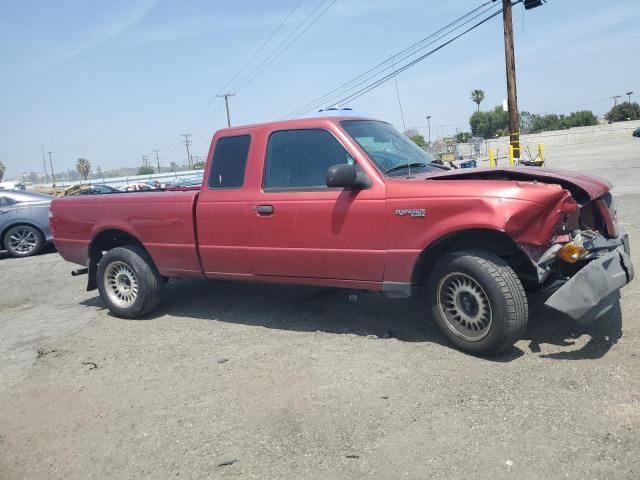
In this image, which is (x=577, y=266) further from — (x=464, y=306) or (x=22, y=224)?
(x=22, y=224)

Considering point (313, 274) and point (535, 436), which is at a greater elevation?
point (313, 274)

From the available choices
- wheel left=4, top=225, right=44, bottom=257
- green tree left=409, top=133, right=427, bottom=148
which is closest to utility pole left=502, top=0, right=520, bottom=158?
green tree left=409, top=133, right=427, bottom=148

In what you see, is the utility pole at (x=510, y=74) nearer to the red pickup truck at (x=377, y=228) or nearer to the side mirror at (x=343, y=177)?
the red pickup truck at (x=377, y=228)

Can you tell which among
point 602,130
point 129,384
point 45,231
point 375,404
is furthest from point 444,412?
point 602,130

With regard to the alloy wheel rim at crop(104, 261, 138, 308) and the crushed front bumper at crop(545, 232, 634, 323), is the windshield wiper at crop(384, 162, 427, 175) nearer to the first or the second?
the crushed front bumper at crop(545, 232, 634, 323)

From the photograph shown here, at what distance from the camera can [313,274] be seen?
4.54 m

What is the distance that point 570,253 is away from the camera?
141 inches

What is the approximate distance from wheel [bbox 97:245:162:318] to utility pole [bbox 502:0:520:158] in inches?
682

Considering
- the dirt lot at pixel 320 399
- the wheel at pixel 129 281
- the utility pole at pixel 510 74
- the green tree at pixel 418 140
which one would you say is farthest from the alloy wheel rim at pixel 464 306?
the utility pole at pixel 510 74

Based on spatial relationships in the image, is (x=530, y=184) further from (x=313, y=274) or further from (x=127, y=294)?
(x=127, y=294)

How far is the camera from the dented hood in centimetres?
385

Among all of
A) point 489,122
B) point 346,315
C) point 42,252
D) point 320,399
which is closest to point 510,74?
point 42,252

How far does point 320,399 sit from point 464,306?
52.1 inches

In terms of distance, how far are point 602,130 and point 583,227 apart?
67.9m
